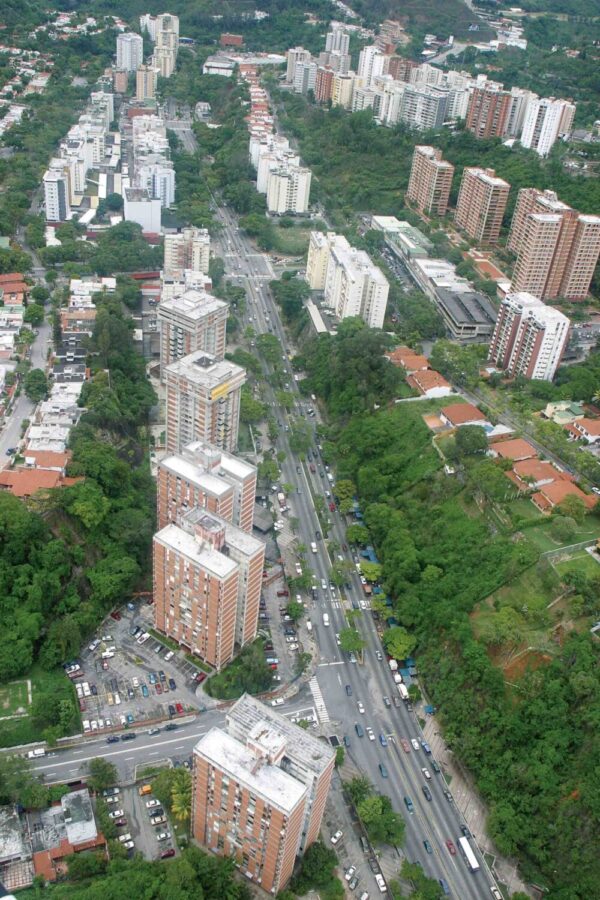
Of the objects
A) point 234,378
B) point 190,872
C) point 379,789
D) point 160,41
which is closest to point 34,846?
point 190,872

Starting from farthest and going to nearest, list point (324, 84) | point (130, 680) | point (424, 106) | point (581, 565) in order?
point (324, 84), point (424, 106), point (581, 565), point (130, 680)

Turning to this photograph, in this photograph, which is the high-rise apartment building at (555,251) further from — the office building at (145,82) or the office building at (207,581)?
the office building at (145,82)

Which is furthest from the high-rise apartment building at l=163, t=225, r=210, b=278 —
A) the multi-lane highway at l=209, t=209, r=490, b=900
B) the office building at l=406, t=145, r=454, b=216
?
the office building at l=406, t=145, r=454, b=216

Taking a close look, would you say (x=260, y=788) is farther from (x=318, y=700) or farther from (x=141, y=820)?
(x=318, y=700)

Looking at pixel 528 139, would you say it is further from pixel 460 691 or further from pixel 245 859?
pixel 245 859

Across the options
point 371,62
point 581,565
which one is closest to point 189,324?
point 581,565

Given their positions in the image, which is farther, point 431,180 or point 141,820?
point 431,180

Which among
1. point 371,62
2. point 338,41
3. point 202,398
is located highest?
point 338,41
